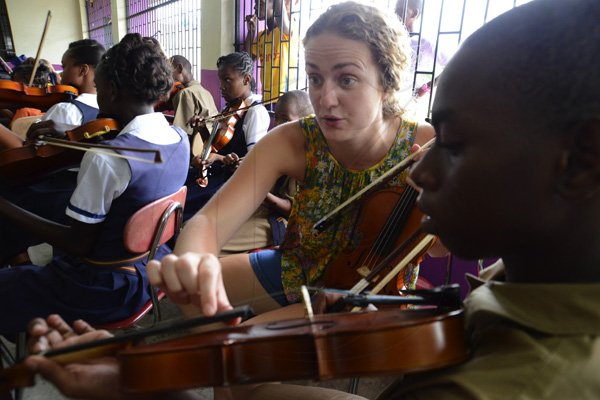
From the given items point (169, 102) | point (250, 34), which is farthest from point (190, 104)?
point (250, 34)

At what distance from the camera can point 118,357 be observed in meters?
0.40

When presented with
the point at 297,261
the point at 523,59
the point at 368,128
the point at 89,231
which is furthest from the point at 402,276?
the point at 89,231

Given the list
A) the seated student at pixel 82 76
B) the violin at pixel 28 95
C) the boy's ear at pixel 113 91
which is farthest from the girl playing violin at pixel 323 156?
the violin at pixel 28 95

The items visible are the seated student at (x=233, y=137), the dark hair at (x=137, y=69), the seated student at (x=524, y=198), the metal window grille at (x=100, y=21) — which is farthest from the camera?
the metal window grille at (x=100, y=21)

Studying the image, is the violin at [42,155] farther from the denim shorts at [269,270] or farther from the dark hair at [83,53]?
the dark hair at [83,53]

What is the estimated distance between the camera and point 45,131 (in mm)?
1414

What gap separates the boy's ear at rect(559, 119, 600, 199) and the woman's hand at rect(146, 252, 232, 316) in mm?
360

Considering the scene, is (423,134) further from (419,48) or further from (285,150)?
(419,48)

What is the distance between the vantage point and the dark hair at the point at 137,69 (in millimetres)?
1285

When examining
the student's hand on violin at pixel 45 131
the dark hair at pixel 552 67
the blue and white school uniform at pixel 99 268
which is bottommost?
the blue and white school uniform at pixel 99 268

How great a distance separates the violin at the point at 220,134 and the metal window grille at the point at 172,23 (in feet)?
8.48

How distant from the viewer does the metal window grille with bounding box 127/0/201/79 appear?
4.84 metres

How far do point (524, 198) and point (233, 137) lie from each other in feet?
6.28

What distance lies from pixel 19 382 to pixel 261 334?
233 mm
